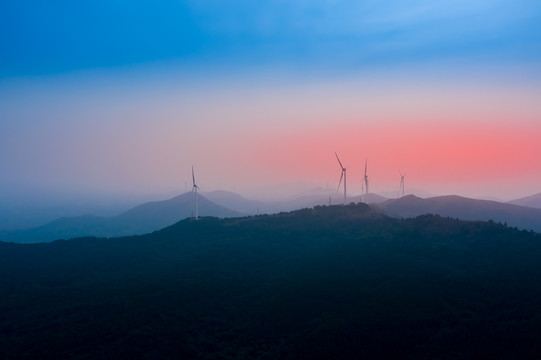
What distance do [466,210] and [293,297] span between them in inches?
4871

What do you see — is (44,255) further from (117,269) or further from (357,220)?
(357,220)

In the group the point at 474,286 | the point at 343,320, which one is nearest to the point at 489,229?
the point at 474,286

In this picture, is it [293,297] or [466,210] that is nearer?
[293,297]

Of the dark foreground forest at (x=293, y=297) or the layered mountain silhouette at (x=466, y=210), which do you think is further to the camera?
the layered mountain silhouette at (x=466, y=210)

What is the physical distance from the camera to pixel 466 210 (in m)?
161

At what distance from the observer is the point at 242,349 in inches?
1829

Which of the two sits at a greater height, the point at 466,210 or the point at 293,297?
the point at 466,210

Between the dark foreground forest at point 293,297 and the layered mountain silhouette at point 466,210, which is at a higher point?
the layered mountain silhouette at point 466,210

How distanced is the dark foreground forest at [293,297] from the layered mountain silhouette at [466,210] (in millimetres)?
60111

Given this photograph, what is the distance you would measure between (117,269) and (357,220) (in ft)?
206

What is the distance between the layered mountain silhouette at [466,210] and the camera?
151250mm

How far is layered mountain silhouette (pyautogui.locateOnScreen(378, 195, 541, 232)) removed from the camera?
151250mm

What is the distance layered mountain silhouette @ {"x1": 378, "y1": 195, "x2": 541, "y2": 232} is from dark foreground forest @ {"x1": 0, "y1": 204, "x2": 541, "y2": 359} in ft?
197

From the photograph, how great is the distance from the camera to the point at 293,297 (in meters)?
62.3
